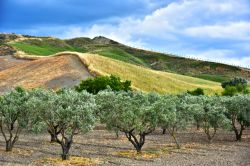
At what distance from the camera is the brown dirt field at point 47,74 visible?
497 feet

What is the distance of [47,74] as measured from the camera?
531ft

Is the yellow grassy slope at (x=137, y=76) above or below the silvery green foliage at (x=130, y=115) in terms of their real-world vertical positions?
above

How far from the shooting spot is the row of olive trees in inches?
1817

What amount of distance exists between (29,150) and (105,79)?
183ft

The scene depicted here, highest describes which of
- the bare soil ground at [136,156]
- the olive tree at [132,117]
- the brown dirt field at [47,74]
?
the brown dirt field at [47,74]

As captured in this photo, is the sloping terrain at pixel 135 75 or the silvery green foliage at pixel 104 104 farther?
the sloping terrain at pixel 135 75

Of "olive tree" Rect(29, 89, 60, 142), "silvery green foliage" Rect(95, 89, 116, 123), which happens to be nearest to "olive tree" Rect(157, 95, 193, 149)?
"silvery green foliage" Rect(95, 89, 116, 123)

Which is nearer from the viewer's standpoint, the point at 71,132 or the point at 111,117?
the point at 71,132

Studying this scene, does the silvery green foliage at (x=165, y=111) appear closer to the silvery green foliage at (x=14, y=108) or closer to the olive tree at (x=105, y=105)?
the olive tree at (x=105, y=105)

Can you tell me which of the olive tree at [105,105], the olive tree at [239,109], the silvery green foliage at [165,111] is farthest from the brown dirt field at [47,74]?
the silvery green foliage at [165,111]

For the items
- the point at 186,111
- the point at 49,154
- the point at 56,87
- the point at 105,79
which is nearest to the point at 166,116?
the point at 186,111

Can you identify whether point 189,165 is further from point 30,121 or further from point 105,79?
point 105,79

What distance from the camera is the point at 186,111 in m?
63.1

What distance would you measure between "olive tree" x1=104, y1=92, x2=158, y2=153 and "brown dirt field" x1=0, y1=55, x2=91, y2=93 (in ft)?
296
